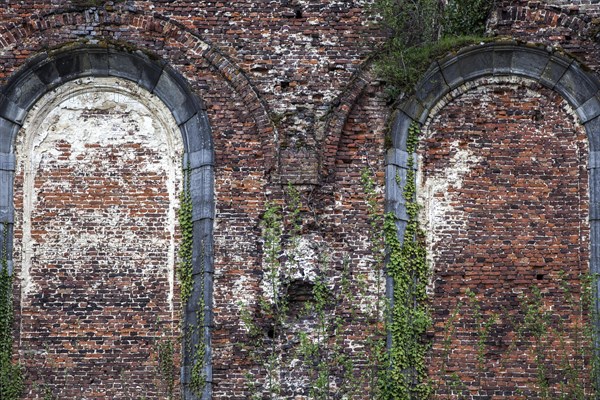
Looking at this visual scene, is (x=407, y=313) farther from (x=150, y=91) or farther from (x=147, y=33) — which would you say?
(x=147, y=33)

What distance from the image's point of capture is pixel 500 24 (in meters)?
16.9

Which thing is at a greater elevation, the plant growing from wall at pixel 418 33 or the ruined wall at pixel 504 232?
the plant growing from wall at pixel 418 33

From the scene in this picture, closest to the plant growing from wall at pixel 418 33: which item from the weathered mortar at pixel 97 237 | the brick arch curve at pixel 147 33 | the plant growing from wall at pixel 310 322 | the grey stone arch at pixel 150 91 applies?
the brick arch curve at pixel 147 33

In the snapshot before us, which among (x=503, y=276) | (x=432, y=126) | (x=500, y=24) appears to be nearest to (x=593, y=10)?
(x=500, y=24)

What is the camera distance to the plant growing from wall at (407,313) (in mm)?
16156

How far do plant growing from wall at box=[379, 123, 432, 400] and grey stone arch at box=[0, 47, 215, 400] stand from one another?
233cm

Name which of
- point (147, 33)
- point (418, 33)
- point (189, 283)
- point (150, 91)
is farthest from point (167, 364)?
point (418, 33)

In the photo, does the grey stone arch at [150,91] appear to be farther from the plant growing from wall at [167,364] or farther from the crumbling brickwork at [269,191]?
the plant growing from wall at [167,364]

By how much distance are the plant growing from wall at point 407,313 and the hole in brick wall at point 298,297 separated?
1.04m

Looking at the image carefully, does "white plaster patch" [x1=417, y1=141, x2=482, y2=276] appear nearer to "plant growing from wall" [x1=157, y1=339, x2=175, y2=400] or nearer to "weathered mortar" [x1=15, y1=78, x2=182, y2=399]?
"weathered mortar" [x1=15, y1=78, x2=182, y2=399]

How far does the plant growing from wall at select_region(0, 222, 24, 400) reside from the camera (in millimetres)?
16109

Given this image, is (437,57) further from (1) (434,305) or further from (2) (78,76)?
(2) (78,76)

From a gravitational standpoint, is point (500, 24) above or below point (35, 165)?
above

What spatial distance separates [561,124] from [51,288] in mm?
6937
